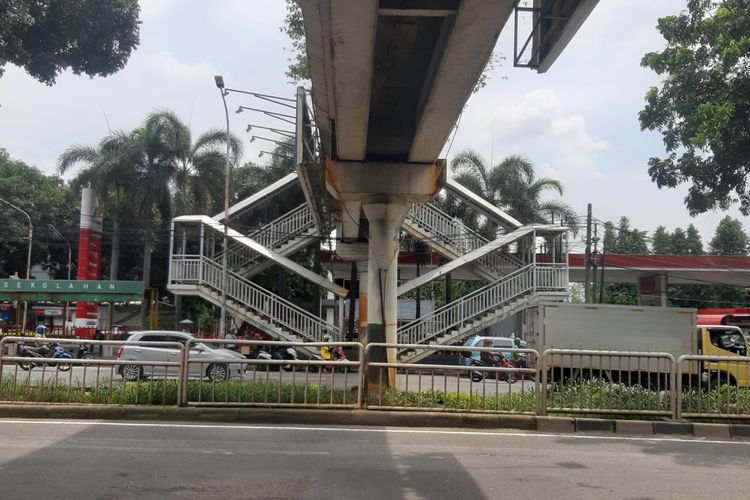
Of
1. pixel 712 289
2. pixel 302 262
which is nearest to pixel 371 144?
pixel 302 262

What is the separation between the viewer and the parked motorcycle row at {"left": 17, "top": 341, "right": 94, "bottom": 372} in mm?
10133

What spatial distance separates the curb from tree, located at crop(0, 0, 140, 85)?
5.41 metres

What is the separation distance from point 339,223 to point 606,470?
51.6 feet

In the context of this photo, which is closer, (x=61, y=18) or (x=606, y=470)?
(x=606, y=470)

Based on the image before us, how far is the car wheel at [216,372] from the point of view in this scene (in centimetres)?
1021

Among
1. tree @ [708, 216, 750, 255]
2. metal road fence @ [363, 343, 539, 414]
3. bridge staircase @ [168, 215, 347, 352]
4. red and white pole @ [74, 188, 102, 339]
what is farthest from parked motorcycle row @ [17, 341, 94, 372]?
tree @ [708, 216, 750, 255]

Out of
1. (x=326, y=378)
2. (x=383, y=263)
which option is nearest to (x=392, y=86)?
(x=326, y=378)

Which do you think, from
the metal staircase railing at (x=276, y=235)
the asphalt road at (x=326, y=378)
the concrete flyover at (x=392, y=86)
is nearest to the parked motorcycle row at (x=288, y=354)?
the metal staircase railing at (x=276, y=235)

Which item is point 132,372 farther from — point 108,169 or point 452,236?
point 108,169

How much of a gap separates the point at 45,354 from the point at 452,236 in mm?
14147

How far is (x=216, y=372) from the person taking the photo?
10258 millimetres

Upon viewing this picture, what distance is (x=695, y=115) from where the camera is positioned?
1602 cm

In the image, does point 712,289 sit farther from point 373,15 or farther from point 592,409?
point 373,15

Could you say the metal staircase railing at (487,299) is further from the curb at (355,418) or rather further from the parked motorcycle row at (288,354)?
the curb at (355,418)
